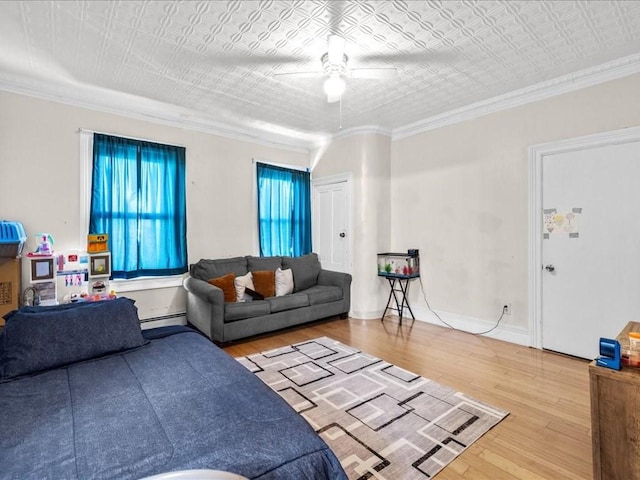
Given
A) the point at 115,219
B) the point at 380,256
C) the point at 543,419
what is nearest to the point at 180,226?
the point at 115,219

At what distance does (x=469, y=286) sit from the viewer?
4.01 m

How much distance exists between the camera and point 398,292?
15.9ft

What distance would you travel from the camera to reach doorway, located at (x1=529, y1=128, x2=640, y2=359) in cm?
290

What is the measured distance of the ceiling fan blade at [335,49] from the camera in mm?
2447

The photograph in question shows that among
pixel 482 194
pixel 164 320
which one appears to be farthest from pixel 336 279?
pixel 164 320

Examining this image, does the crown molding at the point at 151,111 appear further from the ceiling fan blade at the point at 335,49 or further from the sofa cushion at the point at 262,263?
the ceiling fan blade at the point at 335,49

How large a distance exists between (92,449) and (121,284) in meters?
3.06

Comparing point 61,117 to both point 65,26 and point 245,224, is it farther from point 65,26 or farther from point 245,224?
point 245,224

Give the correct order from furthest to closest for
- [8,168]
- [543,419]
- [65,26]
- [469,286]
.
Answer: [469,286], [8,168], [65,26], [543,419]

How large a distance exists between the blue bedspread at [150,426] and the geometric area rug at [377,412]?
761mm

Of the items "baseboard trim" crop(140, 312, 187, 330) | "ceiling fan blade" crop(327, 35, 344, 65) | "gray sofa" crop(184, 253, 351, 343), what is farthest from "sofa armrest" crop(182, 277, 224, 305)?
"ceiling fan blade" crop(327, 35, 344, 65)

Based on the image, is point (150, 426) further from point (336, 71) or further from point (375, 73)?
point (375, 73)

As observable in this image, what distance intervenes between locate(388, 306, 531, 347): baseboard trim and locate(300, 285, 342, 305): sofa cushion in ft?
3.59

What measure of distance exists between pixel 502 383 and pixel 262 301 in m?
2.58
